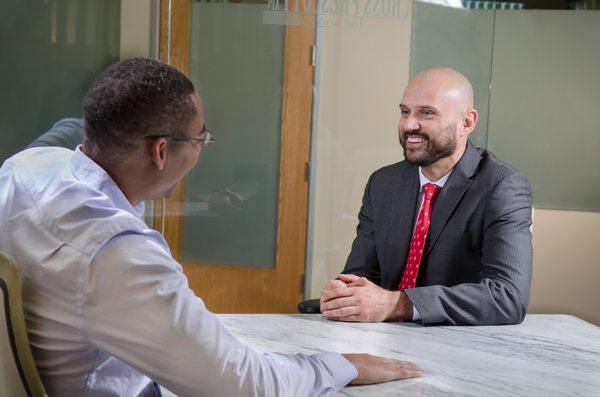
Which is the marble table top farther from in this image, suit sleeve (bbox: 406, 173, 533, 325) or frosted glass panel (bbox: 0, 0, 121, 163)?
frosted glass panel (bbox: 0, 0, 121, 163)

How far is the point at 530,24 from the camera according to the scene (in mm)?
4199

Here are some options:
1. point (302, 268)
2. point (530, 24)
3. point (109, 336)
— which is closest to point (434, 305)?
point (109, 336)

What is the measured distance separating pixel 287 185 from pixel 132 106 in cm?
300

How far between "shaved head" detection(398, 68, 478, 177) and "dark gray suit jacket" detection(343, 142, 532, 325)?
7 cm

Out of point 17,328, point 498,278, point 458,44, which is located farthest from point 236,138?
point 17,328

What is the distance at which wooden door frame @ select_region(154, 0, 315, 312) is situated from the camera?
4.28 metres

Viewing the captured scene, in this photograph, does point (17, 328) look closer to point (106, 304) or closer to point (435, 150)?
point (106, 304)

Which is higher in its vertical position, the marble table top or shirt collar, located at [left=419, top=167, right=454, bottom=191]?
shirt collar, located at [left=419, top=167, right=454, bottom=191]

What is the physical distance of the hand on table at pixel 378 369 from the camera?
154 cm

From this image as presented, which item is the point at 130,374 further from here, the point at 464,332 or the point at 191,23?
the point at 191,23

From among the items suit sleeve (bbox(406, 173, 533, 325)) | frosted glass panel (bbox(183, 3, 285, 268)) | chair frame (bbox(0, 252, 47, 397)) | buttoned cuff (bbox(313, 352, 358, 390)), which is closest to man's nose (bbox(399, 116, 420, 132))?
suit sleeve (bbox(406, 173, 533, 325))

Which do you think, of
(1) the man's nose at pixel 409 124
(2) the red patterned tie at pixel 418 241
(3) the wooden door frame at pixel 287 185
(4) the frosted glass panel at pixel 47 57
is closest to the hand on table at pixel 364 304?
(2) the red patterned tie at pixel 418 241

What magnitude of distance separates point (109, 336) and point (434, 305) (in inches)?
44.1

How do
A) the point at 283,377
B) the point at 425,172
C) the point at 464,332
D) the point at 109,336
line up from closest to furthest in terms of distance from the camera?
the point at 109,336 < the point at 283,377 < the point at 464,332 < the point at 425,172
